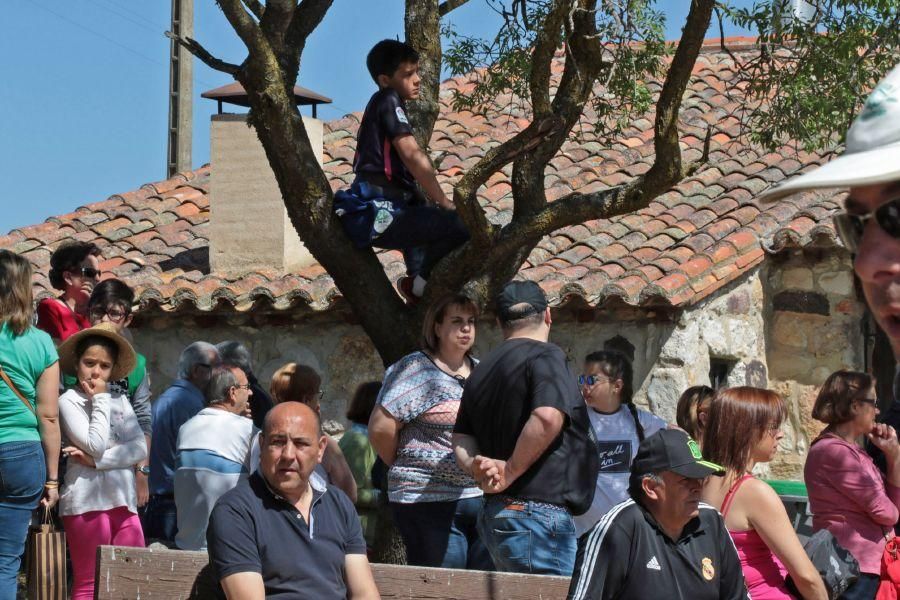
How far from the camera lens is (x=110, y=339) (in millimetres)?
5703

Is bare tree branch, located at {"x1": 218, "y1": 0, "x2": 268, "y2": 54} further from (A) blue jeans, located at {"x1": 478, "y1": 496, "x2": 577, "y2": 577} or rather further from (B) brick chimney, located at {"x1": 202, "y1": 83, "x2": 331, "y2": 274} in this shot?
(B) brick chimney, located at {"x1": 202, "y1": 83, "x2": 331, "y2": 274}

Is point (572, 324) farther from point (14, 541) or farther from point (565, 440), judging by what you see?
point (14, 541)

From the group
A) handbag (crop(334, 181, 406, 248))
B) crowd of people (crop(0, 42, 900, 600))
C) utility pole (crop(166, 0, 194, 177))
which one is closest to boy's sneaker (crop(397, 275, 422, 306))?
crowd of people (crop(0, 42, 900, 600))

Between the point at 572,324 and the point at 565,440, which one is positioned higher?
the point at 572,324

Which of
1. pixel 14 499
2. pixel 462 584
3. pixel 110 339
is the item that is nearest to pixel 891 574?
pixel 462 584

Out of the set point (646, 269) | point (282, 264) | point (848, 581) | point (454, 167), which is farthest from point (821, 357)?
point (848, 581)

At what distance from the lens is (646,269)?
866cm

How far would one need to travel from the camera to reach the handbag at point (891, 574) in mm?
3355

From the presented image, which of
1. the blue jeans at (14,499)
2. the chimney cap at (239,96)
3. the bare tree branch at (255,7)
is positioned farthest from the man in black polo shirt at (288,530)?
the chimney cap at (239,96)

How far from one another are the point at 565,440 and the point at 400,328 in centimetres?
127

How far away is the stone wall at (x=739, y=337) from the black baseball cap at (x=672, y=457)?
4.67 metres

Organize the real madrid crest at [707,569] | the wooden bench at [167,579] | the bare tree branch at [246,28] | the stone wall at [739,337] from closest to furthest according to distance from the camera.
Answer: the real madrid crest at [707,569] → the wooden bench at [167,579] → the bare tree branch at [246,28] → the stone wall at [739,337]

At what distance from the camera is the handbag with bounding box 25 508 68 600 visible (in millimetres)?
5285

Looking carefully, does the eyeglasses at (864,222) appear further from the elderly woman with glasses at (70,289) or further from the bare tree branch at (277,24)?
the elderly woman with glasses at (70,289)
